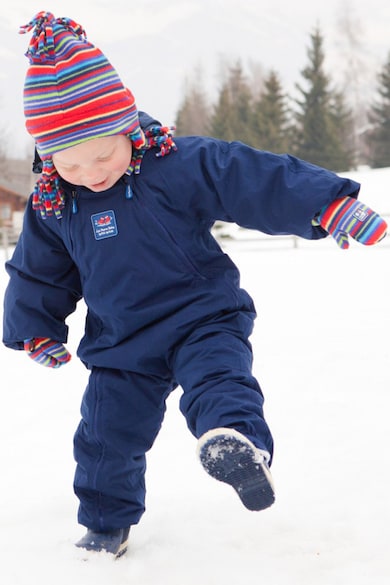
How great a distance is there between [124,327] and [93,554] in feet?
1.94

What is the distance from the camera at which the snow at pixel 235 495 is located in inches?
71.8

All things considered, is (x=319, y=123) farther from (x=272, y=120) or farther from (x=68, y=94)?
(x=68, y=94)

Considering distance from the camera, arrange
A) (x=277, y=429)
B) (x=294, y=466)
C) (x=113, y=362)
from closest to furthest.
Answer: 1. (x=113, y=362)
2. (x=294, y=466)
3. (x=277, y=429)

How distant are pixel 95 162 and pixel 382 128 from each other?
3431 centimetres

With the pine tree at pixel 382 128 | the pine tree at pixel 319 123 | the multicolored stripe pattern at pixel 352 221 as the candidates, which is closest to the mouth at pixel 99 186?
the multicolored stripe pattern at pixel 352 221

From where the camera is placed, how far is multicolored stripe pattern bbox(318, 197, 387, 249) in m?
1.66

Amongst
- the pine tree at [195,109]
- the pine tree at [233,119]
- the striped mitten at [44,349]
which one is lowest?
the pine tree at [195,109]

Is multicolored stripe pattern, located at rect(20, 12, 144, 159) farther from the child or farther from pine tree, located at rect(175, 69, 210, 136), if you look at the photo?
pine tree, located at rect(175, 69, 210, 136)

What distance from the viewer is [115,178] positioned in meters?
1.81

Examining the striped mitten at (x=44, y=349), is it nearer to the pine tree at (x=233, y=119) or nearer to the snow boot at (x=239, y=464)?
the snow boot at (x=239, y=464)

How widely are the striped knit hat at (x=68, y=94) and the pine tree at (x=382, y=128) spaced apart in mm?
31985

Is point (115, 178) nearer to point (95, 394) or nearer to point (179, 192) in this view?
point (179, 192)

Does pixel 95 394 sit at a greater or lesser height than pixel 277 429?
greater

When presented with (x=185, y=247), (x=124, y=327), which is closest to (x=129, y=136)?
(x=185, y=247)
